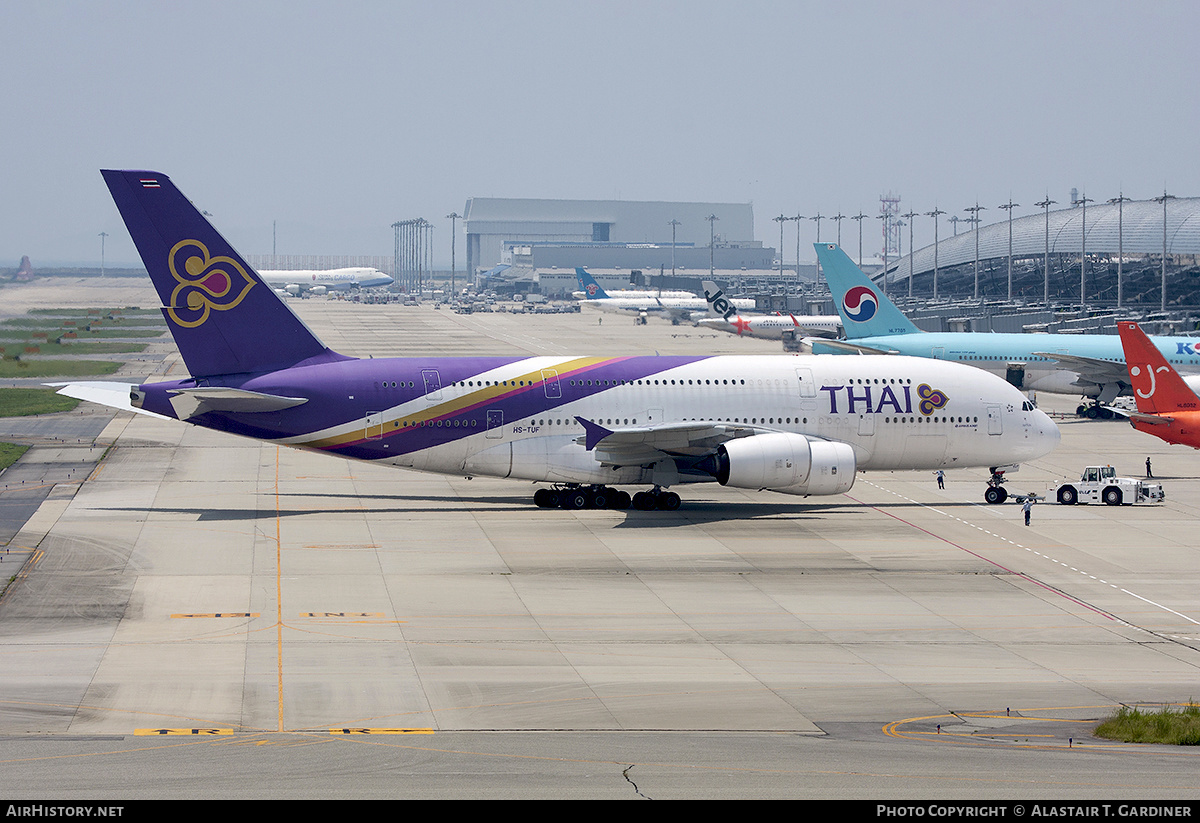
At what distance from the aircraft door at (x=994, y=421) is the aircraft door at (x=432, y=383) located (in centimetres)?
1913

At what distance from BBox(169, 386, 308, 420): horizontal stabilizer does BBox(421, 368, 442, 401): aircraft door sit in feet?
13.3

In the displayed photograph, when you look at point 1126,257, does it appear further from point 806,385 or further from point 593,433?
point 593,433

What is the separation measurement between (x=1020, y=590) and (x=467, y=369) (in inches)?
767

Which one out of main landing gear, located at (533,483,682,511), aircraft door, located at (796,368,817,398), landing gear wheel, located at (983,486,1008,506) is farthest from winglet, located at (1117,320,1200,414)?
main landing gear, located at (533,483,682,511)

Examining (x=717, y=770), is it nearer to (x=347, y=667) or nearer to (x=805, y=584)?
(x=347, y=667)

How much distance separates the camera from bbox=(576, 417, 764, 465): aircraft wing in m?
42.2

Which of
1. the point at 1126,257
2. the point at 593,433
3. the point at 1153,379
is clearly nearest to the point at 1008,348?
the point at 1153,379

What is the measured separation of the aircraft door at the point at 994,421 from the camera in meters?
46.3

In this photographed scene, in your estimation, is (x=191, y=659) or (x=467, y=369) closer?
(x=191, y=659)

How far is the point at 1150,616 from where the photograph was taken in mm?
30891

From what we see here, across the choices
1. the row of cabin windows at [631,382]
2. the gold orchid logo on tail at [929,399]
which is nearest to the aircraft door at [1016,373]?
the gold orchid logo on tail at [929,399]

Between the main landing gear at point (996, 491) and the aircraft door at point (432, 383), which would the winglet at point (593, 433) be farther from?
the main landing gear at point (996, 491)

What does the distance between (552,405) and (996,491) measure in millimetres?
16208
